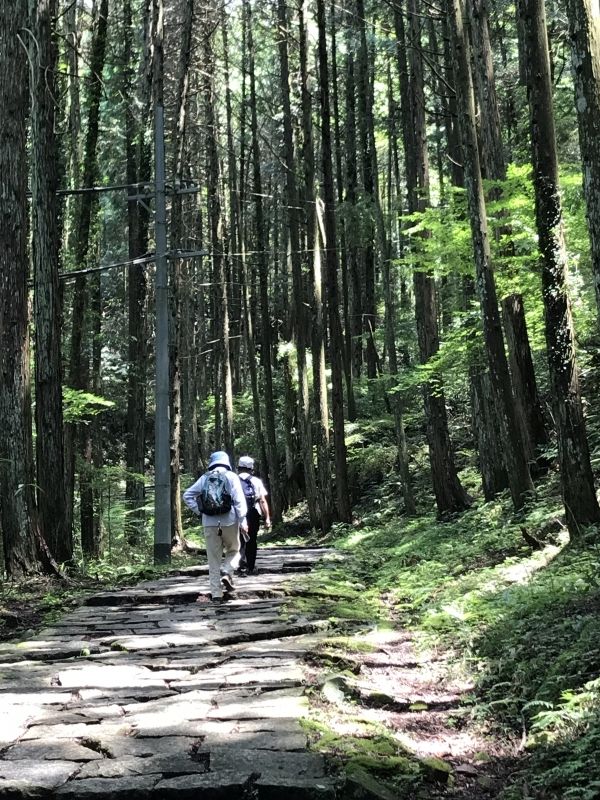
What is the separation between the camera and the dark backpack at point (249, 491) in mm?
12109

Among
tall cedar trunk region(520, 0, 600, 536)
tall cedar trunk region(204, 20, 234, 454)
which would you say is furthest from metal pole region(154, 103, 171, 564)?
tall cedar trunk region(204, 20, 234, 454)

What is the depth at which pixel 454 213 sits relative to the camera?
15133 mm

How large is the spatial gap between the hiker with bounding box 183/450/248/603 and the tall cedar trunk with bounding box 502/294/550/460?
7.84 m

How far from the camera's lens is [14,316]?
35.9 ft

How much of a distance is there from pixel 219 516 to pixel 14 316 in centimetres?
412

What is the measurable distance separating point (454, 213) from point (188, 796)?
517 inches

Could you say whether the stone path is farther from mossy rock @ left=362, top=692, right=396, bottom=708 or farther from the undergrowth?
the undergrowth

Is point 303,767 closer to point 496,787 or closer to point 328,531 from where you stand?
point 496,787

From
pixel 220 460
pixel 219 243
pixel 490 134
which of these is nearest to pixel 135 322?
pixel 219 243

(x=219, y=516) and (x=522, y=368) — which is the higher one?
(x=522, y=368)

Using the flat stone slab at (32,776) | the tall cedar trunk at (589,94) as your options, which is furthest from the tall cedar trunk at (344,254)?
the flat stone slab at (32,776)

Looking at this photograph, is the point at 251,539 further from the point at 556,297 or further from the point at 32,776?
the point at 32,776

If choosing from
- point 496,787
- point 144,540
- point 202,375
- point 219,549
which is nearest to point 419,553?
point 219,549

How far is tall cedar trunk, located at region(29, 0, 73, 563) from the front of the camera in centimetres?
1220
